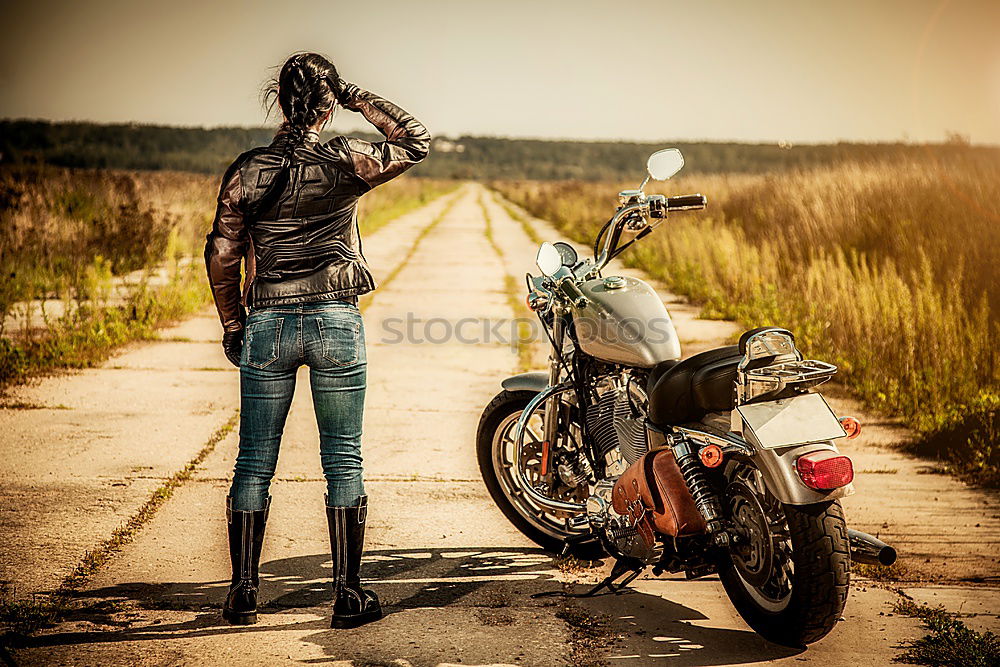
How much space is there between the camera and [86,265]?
14555 mm

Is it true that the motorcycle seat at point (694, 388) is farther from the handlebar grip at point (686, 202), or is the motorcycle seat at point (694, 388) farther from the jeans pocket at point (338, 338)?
the jeans pocket at point (338, 338)

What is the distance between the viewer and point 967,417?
693 centimetres

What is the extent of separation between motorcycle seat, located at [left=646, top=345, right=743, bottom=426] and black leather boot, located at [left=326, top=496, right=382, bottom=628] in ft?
3.86

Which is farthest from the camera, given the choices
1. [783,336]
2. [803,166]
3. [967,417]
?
[803,166]

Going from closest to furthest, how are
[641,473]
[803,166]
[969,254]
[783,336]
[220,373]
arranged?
[783,336]
[641,473]
[220,373]
[969,254]
[803,166]

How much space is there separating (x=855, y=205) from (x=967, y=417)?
7258 millimetres

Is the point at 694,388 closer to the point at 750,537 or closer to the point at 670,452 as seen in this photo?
the point at 670,452

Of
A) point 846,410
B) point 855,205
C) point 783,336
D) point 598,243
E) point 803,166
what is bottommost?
point 846,410

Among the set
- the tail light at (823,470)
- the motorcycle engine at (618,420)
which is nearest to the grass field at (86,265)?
the motorcycle engine at (618,420)

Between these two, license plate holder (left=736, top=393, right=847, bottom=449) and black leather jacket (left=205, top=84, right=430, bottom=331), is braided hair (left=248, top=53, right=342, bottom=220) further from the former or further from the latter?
license plate holder (left=736, top=393, right=847, bottom=449)

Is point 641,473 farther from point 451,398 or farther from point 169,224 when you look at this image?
point 169,224

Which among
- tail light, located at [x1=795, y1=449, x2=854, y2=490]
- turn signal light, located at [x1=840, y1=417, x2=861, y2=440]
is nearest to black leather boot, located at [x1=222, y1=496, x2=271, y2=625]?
tail light, located at [x1=795, y1=449, x2=854, y2=490]

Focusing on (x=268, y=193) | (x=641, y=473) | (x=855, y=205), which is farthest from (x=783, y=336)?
(x=855, y=205)

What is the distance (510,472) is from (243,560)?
1481 mm
